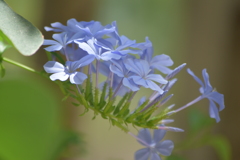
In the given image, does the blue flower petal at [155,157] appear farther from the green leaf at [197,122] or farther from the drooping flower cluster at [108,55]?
the green leaf at [197,122]

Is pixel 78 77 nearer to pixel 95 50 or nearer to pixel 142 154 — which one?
pixel 95 50

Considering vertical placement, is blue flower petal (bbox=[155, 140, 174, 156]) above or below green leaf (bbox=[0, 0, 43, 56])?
below

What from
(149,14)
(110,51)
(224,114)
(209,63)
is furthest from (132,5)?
(110,51)

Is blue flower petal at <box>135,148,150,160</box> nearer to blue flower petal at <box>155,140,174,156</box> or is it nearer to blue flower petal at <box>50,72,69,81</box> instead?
blue flower petal at <box>155,140,174,156</box>

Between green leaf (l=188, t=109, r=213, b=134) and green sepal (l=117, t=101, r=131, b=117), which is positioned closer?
green sepal (l=117, t=101, r=131, b=117)

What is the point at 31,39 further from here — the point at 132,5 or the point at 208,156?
the point at 132,5

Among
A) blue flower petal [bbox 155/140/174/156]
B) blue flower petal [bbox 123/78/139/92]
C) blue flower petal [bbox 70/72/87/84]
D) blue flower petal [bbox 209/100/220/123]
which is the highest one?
blue flower petal [bbox 123/78/139/92]

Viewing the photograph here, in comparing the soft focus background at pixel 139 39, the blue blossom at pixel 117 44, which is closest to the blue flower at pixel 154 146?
the blue blossom at pixel 117 44

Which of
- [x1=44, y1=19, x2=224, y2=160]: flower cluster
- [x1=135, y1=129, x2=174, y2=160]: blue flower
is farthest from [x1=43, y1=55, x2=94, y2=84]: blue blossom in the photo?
[x1=135, y1=129, x2=174, y2=160]: blue flower

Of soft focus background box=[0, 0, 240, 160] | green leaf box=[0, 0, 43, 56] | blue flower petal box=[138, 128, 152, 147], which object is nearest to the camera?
green leaf box=[0, 0, 43, 56]
